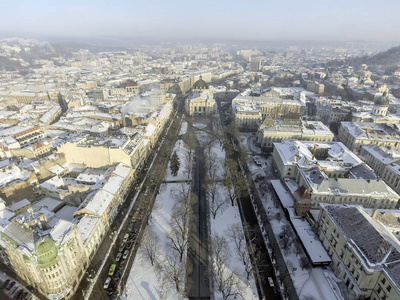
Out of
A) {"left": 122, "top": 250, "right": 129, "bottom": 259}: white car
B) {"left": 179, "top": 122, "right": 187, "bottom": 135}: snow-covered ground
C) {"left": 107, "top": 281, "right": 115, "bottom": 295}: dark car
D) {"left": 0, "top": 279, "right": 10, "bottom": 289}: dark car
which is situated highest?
{"left": 0, "top": 279, "right": 10, "bottom": 289}: dark car

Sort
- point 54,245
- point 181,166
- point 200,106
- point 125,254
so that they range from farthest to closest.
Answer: point 200,106, point 181,166, point 125,254, point 54,245

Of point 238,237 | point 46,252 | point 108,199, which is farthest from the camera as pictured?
point 108,199

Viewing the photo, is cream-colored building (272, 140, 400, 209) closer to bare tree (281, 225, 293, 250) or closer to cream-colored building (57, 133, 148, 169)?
bare tree (281, 225, 293, 250)

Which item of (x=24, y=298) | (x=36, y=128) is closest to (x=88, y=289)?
(x=24, y=298)

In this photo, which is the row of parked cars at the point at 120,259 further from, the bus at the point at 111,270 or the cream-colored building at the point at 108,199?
the cream-colored building at the point at 108,199

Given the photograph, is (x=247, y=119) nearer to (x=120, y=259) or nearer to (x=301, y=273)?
(x=301, y=273)

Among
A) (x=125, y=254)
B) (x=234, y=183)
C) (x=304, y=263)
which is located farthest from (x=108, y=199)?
(x=304, y=263)

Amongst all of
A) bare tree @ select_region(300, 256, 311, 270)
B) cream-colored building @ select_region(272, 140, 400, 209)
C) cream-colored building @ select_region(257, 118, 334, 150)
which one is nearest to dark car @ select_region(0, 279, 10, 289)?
bare tree @ select_region(300, 256, 311, 270)
